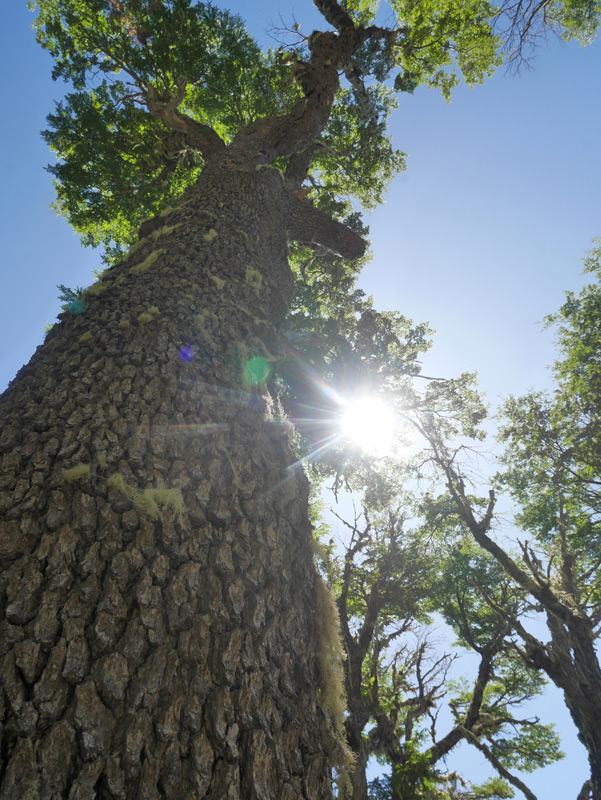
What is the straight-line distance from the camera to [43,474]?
1.74 meters

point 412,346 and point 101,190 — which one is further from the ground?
point 412,346

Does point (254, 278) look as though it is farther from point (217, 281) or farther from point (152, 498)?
point (152, 498)

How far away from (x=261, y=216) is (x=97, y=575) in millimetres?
4532

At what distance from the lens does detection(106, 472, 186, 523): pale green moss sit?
1769mm

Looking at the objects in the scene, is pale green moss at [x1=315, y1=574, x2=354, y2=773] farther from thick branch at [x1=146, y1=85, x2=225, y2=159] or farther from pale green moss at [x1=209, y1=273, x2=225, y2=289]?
thick branch at [x1=146, y1=85, x2=225, y2=159]

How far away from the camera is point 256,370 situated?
325cm

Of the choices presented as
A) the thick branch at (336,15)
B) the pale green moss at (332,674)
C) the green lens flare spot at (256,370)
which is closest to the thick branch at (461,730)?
the pale green moss at (332,674)

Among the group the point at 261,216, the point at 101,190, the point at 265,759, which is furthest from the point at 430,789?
the point at 101,190

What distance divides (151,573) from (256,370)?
193cm

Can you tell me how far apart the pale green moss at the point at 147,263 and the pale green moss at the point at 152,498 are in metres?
2.22

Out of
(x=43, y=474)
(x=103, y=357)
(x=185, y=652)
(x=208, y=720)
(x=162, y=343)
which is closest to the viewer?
(x=208, y=720)

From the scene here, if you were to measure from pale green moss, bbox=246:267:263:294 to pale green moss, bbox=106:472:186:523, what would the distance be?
A: 253 centimetres

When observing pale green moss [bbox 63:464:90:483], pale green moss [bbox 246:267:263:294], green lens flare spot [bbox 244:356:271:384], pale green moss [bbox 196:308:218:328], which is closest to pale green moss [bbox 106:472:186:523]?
pale green moss [bbox 63:464:90:483]

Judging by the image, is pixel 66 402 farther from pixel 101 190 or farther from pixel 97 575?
pixel 101 190
